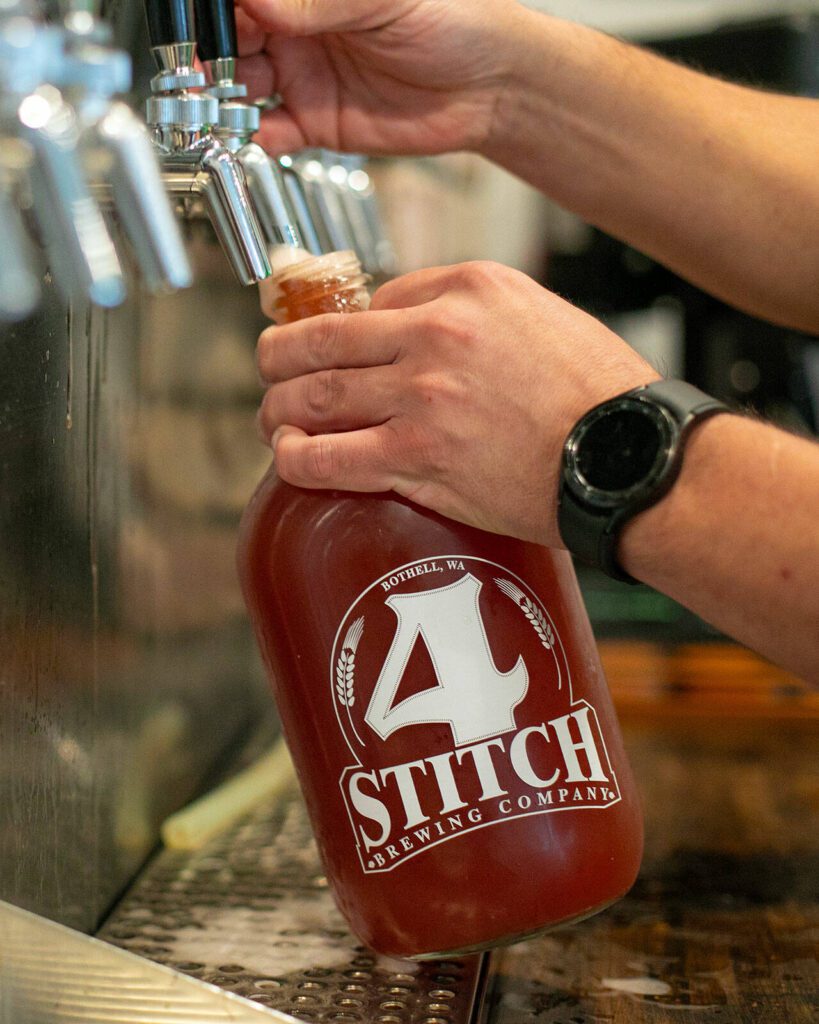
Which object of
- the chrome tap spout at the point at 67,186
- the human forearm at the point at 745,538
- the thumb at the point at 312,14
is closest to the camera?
the chrome tap spout at the point at 67,186

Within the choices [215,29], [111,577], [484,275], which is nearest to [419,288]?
[484,275]

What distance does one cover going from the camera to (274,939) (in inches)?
25.0

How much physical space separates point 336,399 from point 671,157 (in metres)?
0.40

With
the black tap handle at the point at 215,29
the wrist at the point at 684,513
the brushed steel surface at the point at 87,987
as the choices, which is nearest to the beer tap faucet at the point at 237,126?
the black tap handle at the point at 215,29

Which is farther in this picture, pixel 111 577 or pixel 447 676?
pixel 111 577

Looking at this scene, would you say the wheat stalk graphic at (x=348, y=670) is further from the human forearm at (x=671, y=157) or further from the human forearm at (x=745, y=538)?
the human forearm at (x=671, y=157)

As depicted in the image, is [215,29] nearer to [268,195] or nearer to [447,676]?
[268,195]

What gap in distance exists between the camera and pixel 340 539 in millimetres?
525

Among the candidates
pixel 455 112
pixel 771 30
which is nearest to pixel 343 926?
pixel 455 112

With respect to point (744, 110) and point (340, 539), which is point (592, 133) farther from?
point (340, 539)

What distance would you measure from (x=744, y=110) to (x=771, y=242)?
0.32ft

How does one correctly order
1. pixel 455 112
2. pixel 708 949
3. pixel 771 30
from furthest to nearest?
pixel 771 30 < pixel 455 112 < pixel 708 949

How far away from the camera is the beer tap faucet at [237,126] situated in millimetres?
528

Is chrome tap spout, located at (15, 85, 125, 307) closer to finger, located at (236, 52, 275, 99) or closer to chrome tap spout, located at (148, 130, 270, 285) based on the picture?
chrome tap spout, located at (148, 130, 270, 285)
